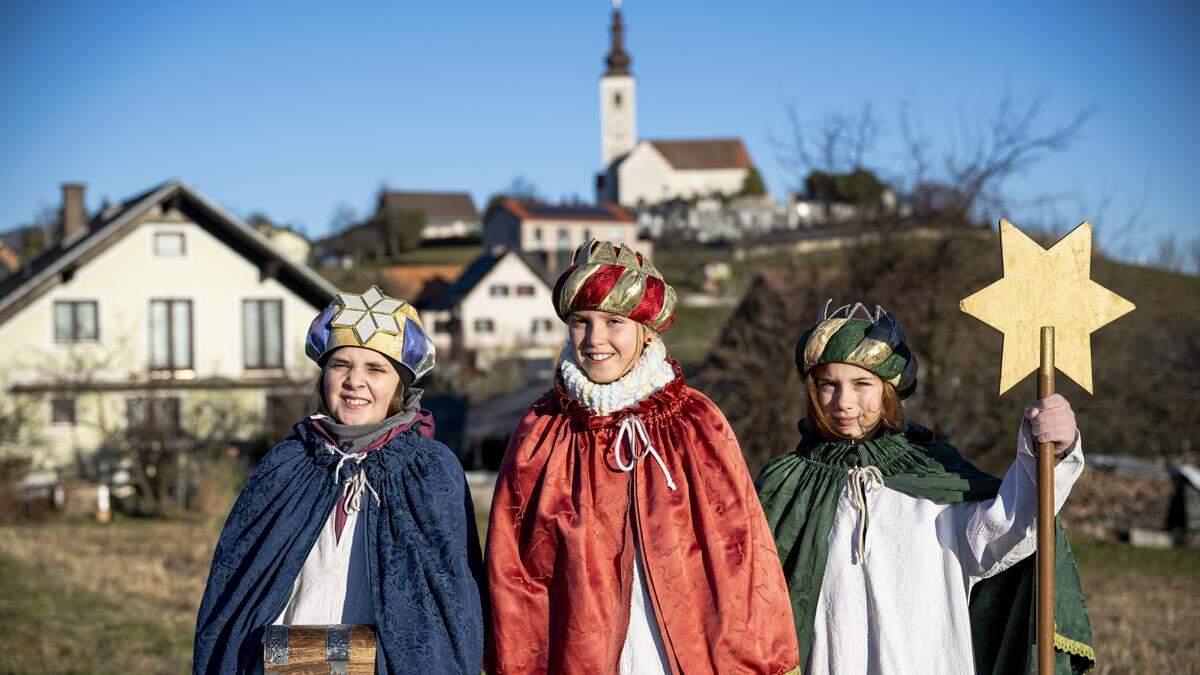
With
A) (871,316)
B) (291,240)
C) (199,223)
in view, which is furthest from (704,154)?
(871,316)

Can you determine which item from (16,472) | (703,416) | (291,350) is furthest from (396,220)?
(703,416)

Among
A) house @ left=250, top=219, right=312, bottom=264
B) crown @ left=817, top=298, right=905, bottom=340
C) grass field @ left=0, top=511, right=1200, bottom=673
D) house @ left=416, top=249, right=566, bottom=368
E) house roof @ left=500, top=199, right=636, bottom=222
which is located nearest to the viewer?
crown @ left=817, top=298, right=905, bottom=340

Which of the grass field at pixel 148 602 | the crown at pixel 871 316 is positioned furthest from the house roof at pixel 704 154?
the crown at pixel 871 316

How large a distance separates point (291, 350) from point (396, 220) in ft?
158

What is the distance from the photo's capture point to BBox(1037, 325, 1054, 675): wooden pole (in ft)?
10.9

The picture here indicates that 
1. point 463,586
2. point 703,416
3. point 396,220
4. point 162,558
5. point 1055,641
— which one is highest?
point 396,220

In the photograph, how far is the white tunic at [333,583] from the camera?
3518mm

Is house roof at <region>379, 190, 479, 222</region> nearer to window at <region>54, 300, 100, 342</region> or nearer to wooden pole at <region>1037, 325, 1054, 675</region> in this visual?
window at <region>54, 300, 100, 342</region>

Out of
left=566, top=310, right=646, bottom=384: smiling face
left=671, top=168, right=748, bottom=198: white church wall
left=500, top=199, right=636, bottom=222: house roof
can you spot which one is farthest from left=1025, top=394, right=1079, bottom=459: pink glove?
left=671, top=168, right=748, bottom=198: white church wall

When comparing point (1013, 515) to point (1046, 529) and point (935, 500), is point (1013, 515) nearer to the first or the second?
point (1046, 529)

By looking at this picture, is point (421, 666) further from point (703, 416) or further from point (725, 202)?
point (725, 202)

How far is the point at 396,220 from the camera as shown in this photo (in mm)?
70250

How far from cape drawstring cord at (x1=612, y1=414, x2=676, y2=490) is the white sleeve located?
99 centimetres

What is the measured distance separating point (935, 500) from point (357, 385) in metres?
1.95
